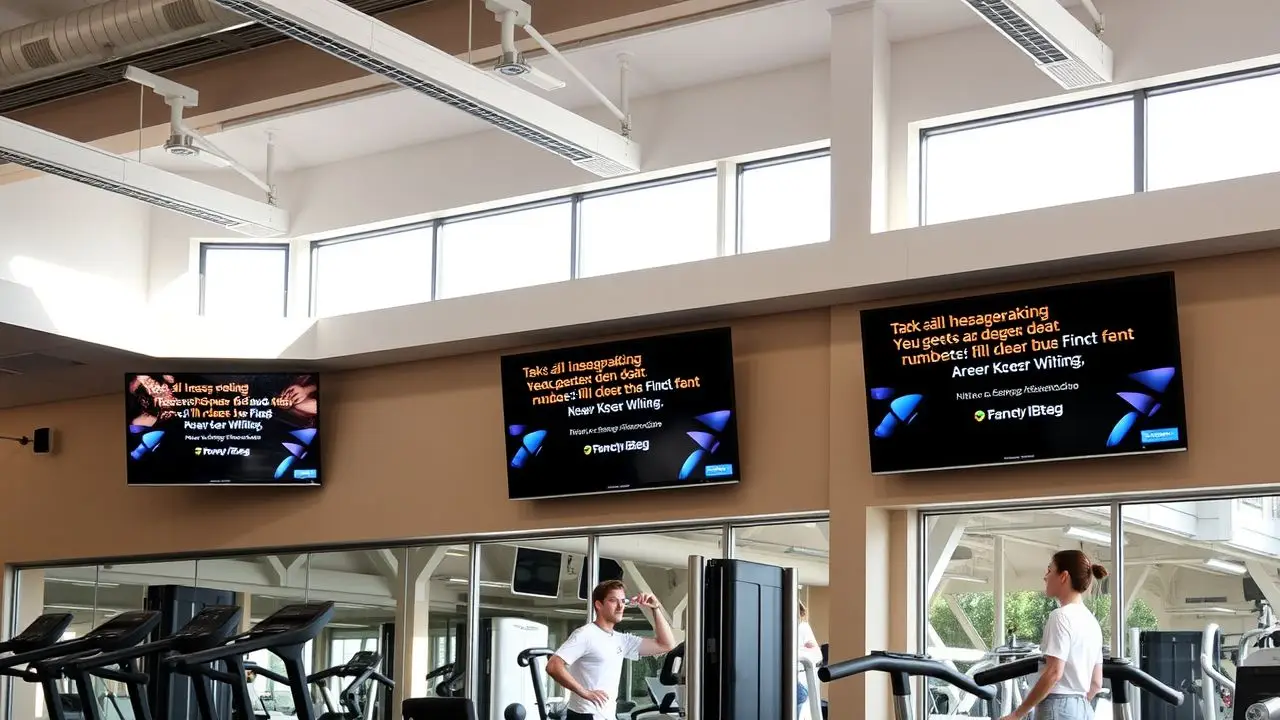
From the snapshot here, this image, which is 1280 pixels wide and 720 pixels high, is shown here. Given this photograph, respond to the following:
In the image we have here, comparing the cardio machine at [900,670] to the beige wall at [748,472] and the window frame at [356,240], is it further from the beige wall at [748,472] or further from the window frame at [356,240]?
the window frame at [356,240]

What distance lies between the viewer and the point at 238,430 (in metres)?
9.98

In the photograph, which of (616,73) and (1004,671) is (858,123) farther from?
(1004,671)

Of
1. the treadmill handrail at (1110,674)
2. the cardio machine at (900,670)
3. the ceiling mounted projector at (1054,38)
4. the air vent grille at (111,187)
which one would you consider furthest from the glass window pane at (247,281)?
the cardio machine at (900,670)

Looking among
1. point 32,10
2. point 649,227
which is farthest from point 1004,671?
point 32,10

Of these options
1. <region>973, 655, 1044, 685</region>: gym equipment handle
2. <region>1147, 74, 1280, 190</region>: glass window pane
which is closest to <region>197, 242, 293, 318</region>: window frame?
<region>1147, 74, 1280, 190</region>: glass window pane

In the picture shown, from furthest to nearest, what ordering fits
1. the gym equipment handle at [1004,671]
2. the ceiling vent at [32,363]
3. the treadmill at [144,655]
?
A: the ceiling vent at [32,363], the treadmill at [144,655], the gym equipment handle at [1004,671]

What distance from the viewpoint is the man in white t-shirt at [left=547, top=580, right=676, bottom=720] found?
6418mm

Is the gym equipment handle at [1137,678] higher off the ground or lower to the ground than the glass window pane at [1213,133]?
lower

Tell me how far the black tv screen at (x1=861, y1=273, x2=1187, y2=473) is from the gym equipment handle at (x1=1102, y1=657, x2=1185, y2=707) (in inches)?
78.7

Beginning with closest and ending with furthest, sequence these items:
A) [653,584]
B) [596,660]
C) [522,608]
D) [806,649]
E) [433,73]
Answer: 1. [596,660]
2. [433,73]
3. [806,649]
4. [653,584]
5. [522,608]

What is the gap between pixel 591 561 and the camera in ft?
30.2

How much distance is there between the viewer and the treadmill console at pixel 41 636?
22.4 feet

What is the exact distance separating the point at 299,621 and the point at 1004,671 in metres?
2.53

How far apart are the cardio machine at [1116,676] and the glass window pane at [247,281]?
6.99 meters
